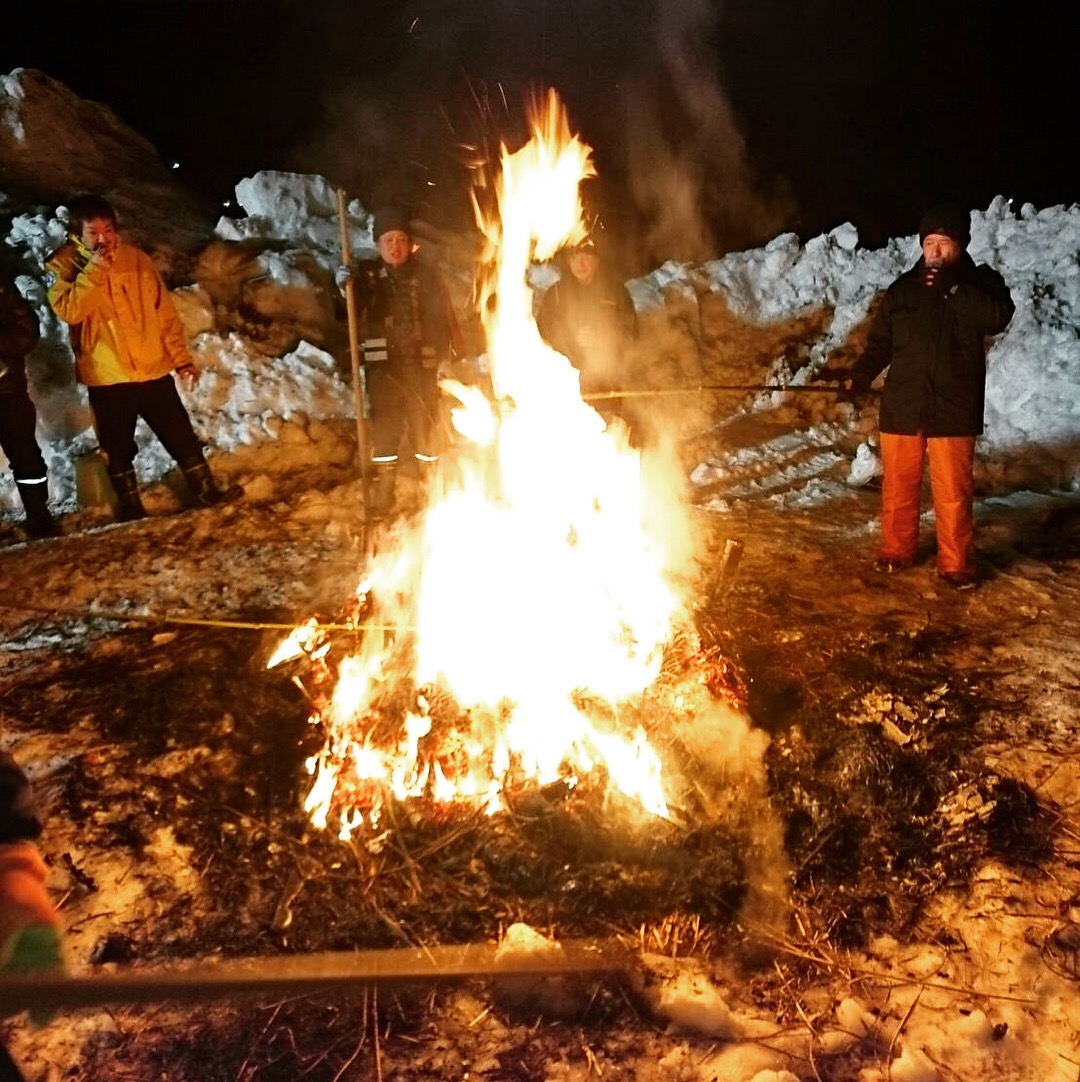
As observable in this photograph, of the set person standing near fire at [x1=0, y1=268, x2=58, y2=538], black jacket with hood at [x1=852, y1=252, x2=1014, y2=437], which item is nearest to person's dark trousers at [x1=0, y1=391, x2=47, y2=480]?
person standing near fire at [x1=0, y1=268, x2=58, y2=538]

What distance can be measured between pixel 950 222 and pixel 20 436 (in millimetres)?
7609

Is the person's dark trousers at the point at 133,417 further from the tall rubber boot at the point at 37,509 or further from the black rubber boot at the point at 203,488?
the tall rubber boot at the point at 37,509

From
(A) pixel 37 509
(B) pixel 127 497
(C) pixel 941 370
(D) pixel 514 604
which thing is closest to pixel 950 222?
(C) pixel 941 370

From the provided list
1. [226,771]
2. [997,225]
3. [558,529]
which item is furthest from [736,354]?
[226,771]

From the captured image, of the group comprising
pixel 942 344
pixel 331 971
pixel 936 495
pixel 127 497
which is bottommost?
pixel 331 971

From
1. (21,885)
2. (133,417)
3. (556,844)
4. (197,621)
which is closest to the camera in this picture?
(21,885)

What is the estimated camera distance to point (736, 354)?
38.6ft

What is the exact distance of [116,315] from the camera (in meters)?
6.64

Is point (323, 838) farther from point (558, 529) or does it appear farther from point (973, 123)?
point (973, 123)

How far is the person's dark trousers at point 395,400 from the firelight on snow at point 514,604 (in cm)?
60

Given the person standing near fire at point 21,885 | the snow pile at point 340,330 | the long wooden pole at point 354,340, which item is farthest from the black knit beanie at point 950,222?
the person standing near fire at point 21,885

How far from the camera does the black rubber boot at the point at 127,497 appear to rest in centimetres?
730

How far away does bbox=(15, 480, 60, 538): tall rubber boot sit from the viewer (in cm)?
711

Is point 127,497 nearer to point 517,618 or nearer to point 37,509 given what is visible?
point 37,509
